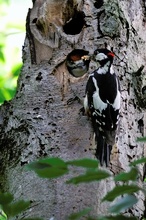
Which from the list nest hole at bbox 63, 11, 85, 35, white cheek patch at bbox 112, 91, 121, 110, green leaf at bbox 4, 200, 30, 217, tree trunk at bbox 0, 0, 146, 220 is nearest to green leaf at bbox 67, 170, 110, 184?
green leaf at bbox 4, 200, 30, 217

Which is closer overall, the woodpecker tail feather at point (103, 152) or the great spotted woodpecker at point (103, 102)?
the woodpecker tail feather at point (103, 152)

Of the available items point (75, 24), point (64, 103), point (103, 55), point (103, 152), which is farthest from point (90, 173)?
point (75, 24)

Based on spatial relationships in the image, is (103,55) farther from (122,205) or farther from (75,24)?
(122,205)

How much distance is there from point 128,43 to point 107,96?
33cm

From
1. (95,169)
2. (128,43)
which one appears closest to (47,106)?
(128,43)

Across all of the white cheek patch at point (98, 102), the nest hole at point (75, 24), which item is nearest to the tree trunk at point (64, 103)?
the nest hole at point (75, 24)

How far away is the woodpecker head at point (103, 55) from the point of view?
2.71m

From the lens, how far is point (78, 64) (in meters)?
2.76

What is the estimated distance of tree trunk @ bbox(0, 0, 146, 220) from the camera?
7.26 ft

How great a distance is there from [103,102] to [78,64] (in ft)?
1.05

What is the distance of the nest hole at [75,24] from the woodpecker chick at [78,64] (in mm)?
202

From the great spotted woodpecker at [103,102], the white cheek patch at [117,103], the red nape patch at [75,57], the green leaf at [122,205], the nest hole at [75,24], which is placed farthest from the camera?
the nest hole at [75,24]

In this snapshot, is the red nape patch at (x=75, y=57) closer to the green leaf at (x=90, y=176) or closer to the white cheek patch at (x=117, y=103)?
the white cheek patch at (x=117, y=103)

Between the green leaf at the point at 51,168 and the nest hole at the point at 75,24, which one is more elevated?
the nest hole at the point at 75,24
